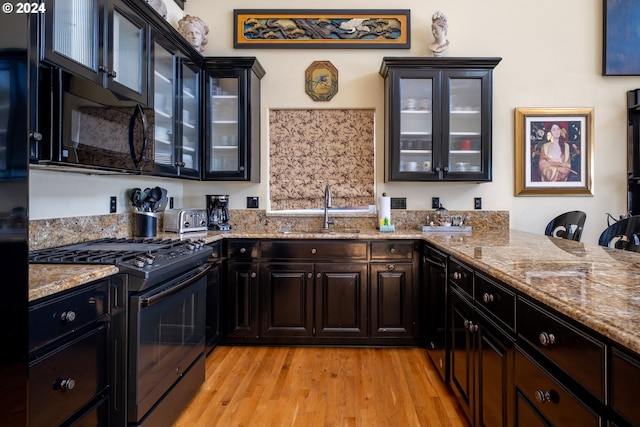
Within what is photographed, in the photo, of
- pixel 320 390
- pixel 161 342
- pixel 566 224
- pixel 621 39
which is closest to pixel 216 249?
pixel 161 342

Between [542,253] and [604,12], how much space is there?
10.1 feet

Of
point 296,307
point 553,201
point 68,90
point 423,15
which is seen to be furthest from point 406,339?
point 423,15

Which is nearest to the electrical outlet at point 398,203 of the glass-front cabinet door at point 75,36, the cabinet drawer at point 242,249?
the cabinet drawer at point 242,249

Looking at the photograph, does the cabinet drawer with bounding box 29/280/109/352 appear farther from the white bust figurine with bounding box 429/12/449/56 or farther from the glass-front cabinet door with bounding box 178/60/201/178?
the white bust figurine with bounding box 429/12/449/56

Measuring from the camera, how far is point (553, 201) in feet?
11.6

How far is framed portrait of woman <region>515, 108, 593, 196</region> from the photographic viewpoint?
3.50 meters

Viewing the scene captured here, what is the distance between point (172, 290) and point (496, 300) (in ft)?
4.94

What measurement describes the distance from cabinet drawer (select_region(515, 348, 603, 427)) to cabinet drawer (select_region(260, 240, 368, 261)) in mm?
1718

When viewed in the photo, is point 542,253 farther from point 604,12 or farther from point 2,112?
point 604,12

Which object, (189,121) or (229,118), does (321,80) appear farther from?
(189,121)

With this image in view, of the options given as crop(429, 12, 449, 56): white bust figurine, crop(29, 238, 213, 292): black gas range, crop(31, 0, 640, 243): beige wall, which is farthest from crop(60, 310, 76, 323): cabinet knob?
crop(429, 12, 449, 56): white bust figurine

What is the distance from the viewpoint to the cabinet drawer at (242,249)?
302 centimetres

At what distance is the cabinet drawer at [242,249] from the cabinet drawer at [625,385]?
248 centimetres

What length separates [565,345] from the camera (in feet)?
3.37
